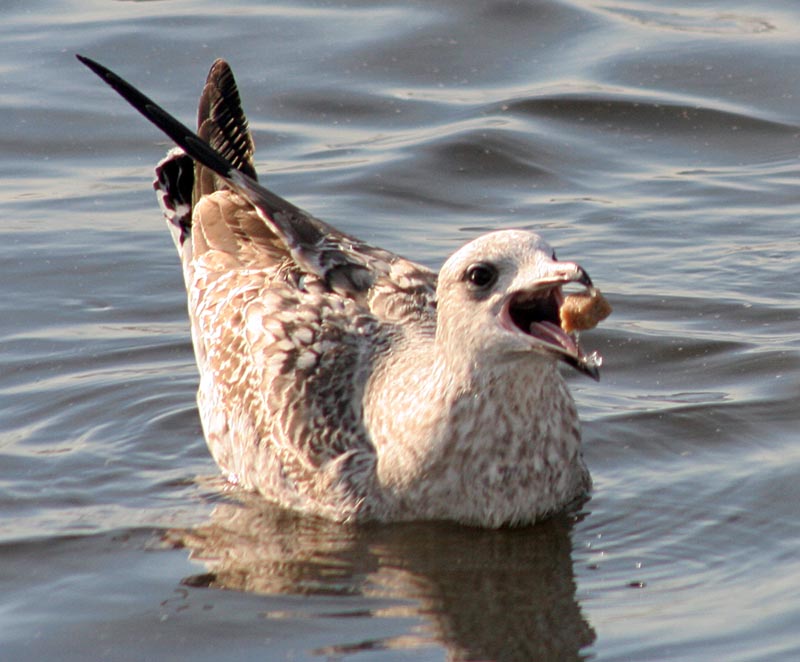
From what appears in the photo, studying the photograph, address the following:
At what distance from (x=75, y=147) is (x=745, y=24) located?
483 cm

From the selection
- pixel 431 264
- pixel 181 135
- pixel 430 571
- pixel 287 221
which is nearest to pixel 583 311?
pixel 430 571

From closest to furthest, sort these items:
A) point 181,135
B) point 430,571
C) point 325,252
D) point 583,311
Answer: point 583,311 → point 430,571 → point 325,252 → point 181,135

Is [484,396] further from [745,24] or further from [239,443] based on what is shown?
[745,24]

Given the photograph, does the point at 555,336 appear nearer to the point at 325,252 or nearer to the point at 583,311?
the point at 583,311

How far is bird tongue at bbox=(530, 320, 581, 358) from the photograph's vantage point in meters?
5.95

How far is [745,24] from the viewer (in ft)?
42.6

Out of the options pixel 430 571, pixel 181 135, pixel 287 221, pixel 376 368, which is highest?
pixel 181 135

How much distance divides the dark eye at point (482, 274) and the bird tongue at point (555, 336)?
0.21 metres

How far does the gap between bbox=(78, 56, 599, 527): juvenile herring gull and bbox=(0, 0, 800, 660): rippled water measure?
0.17 metres

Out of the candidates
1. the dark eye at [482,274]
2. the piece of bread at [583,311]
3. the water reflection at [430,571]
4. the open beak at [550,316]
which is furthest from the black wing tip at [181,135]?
the piece of bread at [583,311]

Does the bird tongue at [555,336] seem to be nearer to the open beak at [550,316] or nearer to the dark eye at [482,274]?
the open beak at [550,316]

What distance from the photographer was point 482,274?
6227 millimetres

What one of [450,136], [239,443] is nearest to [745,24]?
[450,136]

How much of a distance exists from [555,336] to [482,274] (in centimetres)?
33
